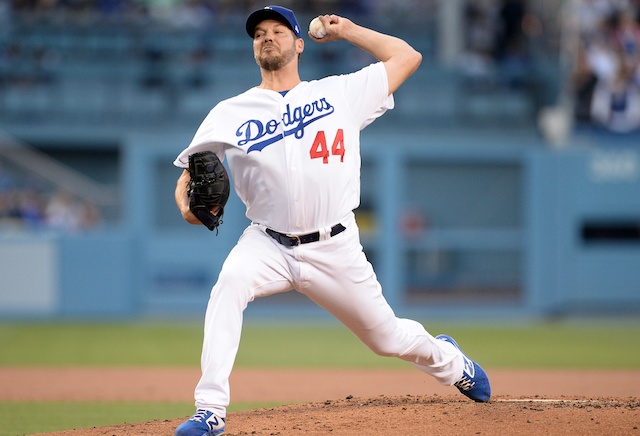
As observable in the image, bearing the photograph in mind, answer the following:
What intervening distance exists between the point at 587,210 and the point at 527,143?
139 cm

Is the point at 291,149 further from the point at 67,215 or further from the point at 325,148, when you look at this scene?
the point at 67,215

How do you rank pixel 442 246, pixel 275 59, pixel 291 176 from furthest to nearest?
pixel 442 246 → pixel 275 59 → pixel 291 176

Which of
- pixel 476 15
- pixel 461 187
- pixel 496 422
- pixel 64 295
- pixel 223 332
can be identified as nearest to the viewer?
pixel 223 332

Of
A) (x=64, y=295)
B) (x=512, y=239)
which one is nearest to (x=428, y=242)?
(x=512, y=239)

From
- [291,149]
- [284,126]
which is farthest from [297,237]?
[284,126]

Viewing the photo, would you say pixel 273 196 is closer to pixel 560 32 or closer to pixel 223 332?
pixel 223 332

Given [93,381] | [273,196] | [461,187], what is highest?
[461,187]

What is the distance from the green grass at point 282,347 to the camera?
9.11 m

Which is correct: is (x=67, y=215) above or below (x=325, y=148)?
above

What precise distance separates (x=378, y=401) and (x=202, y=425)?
138cm

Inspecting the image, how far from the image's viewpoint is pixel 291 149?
4430 mm

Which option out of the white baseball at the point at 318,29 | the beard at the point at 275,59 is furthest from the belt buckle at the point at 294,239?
the white baseball at the point at 318,29

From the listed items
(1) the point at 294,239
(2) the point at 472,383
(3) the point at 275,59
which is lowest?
(2) the point at 472,383

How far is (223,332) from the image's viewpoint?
427cm
